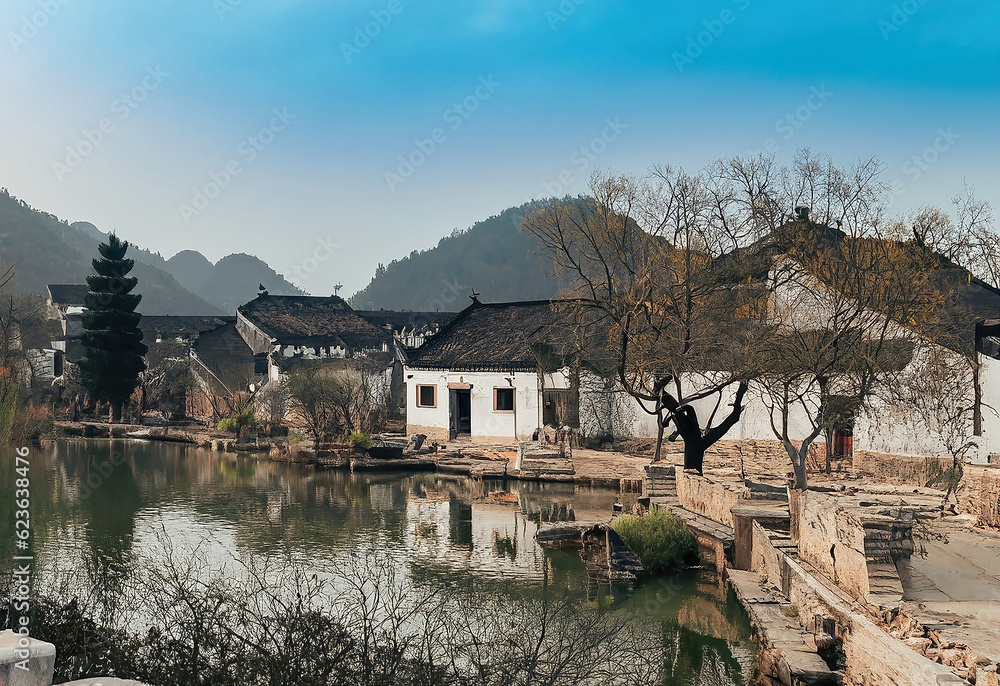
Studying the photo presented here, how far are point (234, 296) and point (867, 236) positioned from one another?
149798 mm

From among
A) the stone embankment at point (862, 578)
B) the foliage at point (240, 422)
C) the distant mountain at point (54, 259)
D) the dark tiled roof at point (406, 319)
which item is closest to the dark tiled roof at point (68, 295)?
the dark tiled roof at point (406, 319)

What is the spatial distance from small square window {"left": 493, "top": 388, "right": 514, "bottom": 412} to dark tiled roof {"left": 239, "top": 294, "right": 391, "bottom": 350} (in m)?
15.1

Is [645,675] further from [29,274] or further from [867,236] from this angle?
[29,274]

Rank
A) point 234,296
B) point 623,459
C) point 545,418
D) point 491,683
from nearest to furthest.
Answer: point 491,683
point 623,459
point 545,418
point 234,296

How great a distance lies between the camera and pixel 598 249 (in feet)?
62.7

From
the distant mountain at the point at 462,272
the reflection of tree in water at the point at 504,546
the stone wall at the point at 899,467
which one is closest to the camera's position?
the reflection of tree in water at the point at 504,546

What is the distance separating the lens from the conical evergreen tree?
3522 cm

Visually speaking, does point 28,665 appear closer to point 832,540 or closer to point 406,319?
point 832,540

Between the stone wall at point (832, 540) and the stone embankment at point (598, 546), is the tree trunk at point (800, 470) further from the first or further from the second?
the stone embankment at point (598, 546)

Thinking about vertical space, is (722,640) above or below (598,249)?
below

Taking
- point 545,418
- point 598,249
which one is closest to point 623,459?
point 545,418

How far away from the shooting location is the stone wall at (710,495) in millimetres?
15631

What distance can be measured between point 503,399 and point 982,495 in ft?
57.8

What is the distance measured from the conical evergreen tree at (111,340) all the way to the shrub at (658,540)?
27.3m
